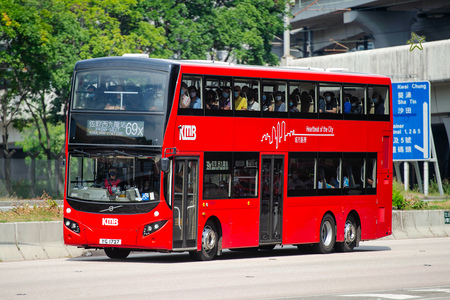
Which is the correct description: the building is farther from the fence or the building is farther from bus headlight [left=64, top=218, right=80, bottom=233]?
bus headlight [left=64, top=218, right=80, bottom=233]

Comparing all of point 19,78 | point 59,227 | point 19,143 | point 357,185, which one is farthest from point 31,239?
point 19,143

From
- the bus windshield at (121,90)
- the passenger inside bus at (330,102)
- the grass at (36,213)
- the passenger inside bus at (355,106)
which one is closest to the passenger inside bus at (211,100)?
the bus windshield at (121,90)

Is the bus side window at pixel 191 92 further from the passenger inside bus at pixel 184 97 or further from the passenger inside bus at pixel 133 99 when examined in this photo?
the passenger inside bus at pixel 133 99

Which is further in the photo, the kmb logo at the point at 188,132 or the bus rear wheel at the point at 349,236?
the bus rear wheel at the point at 349,236

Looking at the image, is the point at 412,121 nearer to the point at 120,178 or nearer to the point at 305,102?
the point at 305,102

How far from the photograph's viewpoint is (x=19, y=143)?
→ 222 ft

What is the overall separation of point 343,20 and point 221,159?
47330 millimetres

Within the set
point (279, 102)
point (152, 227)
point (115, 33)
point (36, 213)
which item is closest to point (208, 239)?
point (152, 227)

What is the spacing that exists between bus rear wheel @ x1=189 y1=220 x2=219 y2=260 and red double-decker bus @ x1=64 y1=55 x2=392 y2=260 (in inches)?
1.0

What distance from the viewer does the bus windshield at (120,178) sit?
17.5 metres

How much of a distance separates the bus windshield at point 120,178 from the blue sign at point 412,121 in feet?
60.7

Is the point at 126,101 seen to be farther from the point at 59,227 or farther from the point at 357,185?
the point at 357,185

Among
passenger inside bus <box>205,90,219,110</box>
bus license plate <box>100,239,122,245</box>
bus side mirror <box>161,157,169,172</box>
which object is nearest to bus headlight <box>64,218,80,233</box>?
bus license plate <box>100,239,122,245</box>

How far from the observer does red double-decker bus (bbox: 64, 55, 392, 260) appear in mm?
17453
